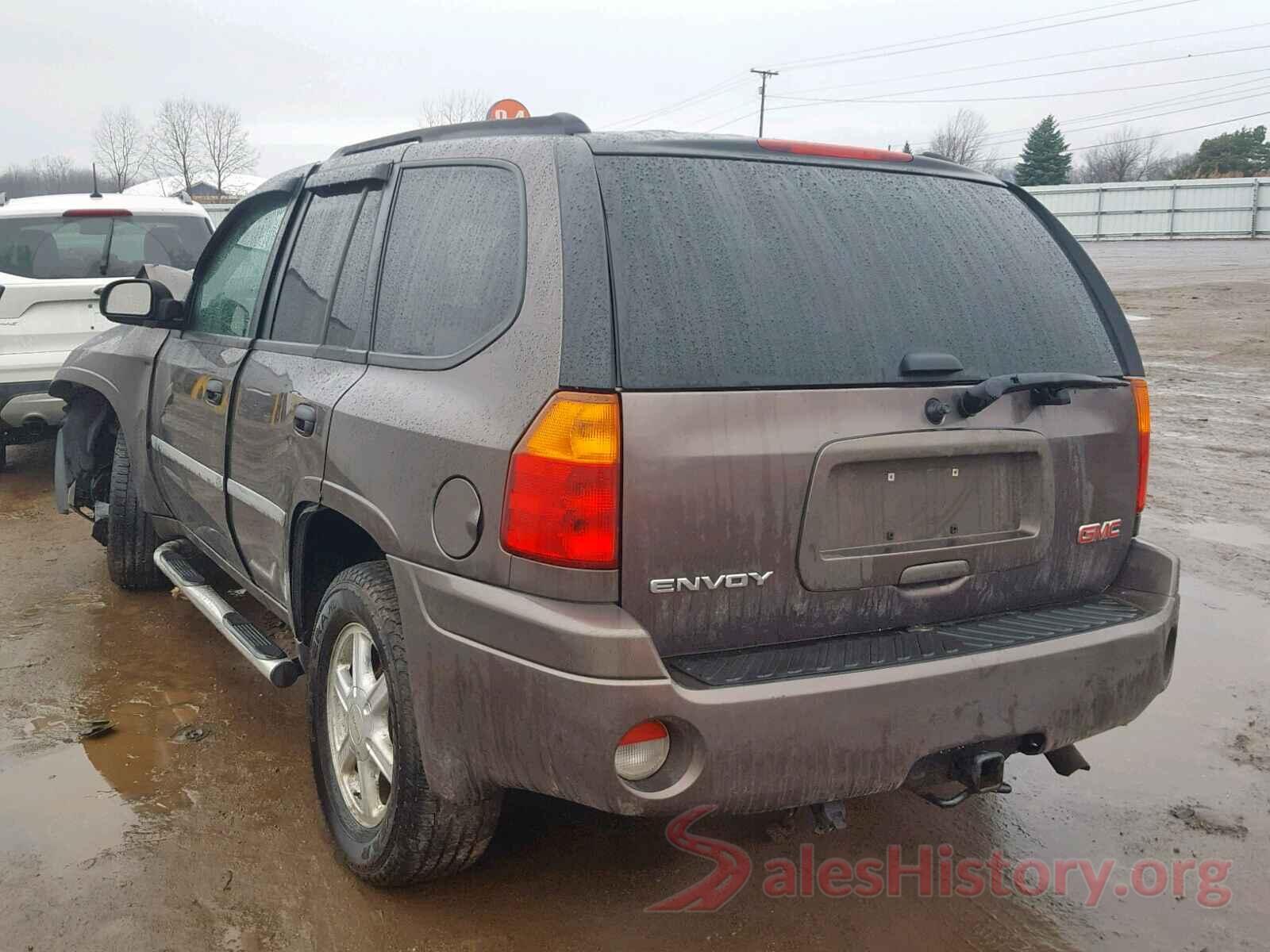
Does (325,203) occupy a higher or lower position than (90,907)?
higher

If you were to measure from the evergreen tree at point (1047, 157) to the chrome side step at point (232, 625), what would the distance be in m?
67.8

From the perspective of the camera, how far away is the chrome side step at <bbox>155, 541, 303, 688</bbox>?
341 cm

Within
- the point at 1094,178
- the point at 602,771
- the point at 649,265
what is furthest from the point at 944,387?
the point at 1094,178

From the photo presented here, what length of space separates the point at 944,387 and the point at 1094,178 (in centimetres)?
8462

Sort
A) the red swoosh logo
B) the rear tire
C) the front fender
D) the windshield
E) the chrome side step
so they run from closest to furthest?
the red swoosh logo → the chrome side step → the front fender → the rear tire → the windshield

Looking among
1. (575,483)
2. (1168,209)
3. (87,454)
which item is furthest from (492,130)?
(1168,209)

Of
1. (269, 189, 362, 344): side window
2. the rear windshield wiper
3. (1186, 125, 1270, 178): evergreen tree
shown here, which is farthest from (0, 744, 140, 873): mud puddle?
(1186, 125, 1270, 178): evergreen tree

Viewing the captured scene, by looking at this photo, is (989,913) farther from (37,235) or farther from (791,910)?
(37,235)

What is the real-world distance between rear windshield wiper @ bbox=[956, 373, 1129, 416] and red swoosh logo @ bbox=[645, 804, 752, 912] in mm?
1172

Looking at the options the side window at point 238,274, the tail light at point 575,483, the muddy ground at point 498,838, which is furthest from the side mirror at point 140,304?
the tail light at point 575,483

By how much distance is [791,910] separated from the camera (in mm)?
2854

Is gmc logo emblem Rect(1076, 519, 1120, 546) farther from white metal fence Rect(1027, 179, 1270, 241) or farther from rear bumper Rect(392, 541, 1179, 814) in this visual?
white metal fence Rect(1027, 179, 1270, 241)

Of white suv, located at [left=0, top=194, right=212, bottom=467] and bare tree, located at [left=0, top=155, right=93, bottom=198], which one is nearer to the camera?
white suv, located at [left=0, top=194, right=212, bottom=467]

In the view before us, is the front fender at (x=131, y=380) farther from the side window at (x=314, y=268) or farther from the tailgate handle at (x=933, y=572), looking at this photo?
the tailgate handle at (x=933, y=572)
